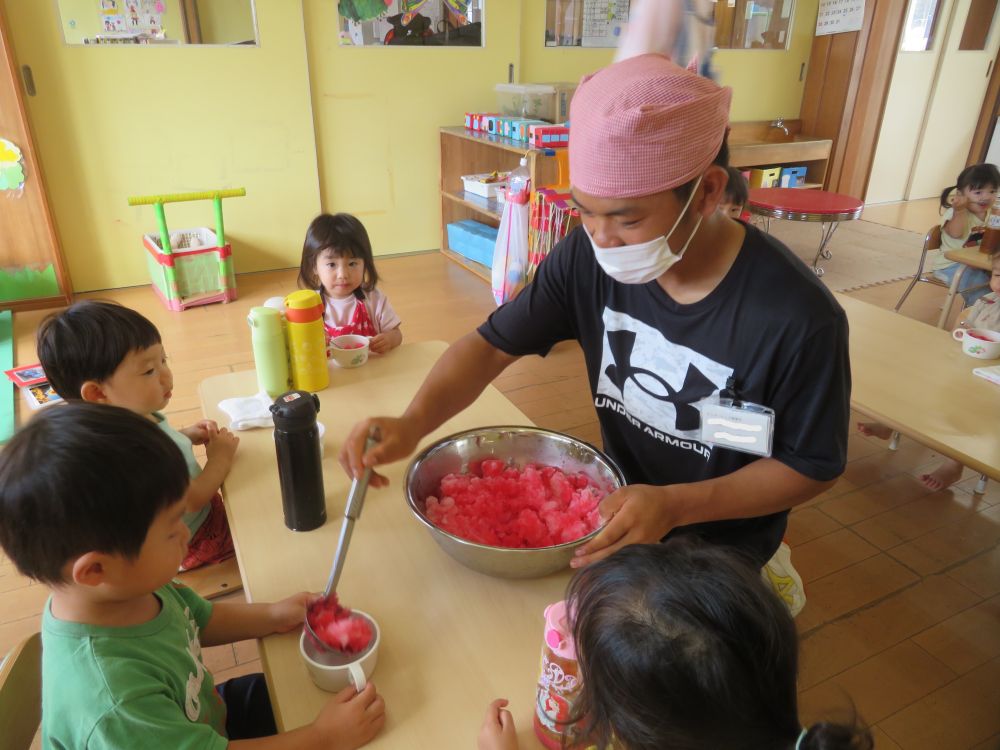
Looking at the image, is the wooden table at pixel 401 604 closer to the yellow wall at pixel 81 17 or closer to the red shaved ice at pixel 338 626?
the red shaved ice at pixel 338 626

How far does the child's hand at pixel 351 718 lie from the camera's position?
75 cm

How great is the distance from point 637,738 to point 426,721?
0.86 feet

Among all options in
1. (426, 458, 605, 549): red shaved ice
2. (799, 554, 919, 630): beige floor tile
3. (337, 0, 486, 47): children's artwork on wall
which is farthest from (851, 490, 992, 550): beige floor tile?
(337, 0, 486, 47): children's artwork on wall

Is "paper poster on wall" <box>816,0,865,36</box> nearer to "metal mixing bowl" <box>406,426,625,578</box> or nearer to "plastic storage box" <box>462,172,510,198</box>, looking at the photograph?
"plastic storage box" <box>462,172,510,198</box>

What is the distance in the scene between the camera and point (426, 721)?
2.60 ft

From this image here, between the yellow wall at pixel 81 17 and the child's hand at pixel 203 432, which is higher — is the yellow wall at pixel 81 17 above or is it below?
above

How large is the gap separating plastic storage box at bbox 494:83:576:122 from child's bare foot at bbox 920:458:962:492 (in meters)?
2.72

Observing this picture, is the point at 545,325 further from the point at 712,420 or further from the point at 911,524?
the point at 911,524

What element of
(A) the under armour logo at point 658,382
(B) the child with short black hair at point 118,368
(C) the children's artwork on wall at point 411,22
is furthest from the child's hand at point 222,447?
(C) the children's artwork on wall at point 411,22

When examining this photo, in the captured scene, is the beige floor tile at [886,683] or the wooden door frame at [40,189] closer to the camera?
the beige floor tile at [886,683]

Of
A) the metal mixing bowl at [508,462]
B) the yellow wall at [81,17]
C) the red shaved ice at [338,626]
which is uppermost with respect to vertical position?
the yellow wall at [81,17]

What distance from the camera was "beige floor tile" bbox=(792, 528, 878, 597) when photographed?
6.72 ft

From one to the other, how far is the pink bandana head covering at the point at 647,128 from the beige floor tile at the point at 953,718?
1.42m

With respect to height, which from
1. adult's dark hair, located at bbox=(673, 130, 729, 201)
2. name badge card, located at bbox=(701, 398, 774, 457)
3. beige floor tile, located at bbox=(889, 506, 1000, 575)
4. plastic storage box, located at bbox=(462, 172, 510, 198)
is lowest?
beige floor tile, located at bbox=(889, 506, 1000, 575)
